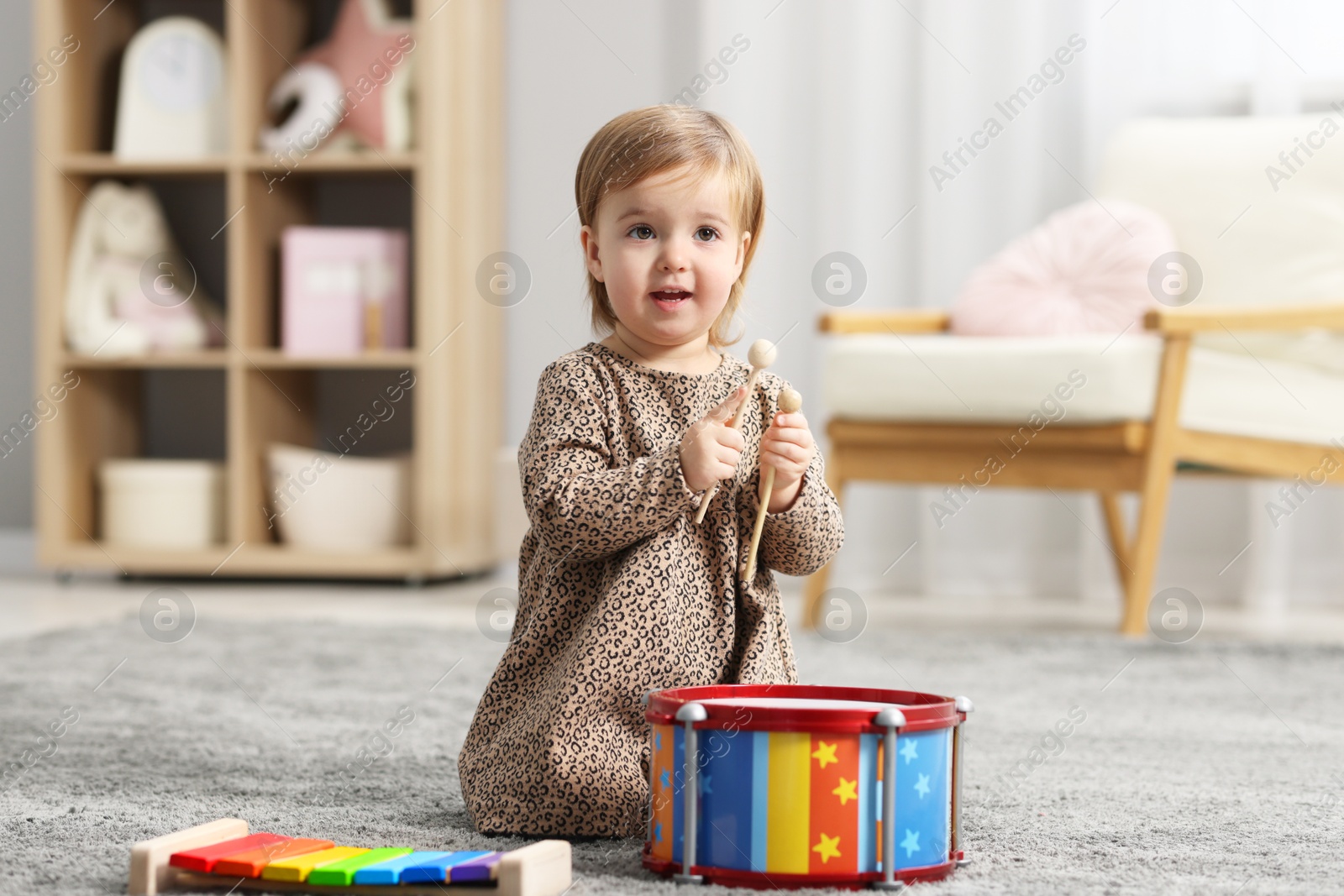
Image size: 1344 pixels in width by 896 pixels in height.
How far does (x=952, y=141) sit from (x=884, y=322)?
0.61 meters

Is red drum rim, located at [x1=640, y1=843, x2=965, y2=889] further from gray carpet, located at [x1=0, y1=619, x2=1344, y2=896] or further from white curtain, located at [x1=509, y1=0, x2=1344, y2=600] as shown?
white curtain, located at [x1=509, y1=0, x2=1344, y2=600]

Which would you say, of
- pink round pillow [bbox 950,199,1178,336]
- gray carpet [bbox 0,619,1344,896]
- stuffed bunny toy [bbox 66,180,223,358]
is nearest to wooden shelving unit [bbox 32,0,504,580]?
stuffed bunny toy [bbox 66,180,223,358]

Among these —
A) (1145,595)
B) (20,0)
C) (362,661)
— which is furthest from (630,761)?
(20,0)

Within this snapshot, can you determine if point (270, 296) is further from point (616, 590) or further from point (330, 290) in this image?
point (616, 590)

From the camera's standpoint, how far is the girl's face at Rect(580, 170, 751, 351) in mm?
938

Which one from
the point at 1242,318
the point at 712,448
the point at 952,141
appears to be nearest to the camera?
the point at 712,448

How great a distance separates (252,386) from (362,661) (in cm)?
117

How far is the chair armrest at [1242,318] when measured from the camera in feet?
6.20

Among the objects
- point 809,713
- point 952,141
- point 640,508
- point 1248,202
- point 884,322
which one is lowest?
point 809,713

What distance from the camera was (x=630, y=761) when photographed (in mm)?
905

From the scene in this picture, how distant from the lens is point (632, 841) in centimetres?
90

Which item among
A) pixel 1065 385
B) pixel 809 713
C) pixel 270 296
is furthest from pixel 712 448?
pixel 270 296

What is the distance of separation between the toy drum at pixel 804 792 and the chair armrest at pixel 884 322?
1431 mm

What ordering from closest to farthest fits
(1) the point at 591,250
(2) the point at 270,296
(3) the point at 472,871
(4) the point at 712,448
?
(3) the point at 472,871 → (4) the point at 712,448 → (1) the point at 591,250 → (2) the point at 270,296
